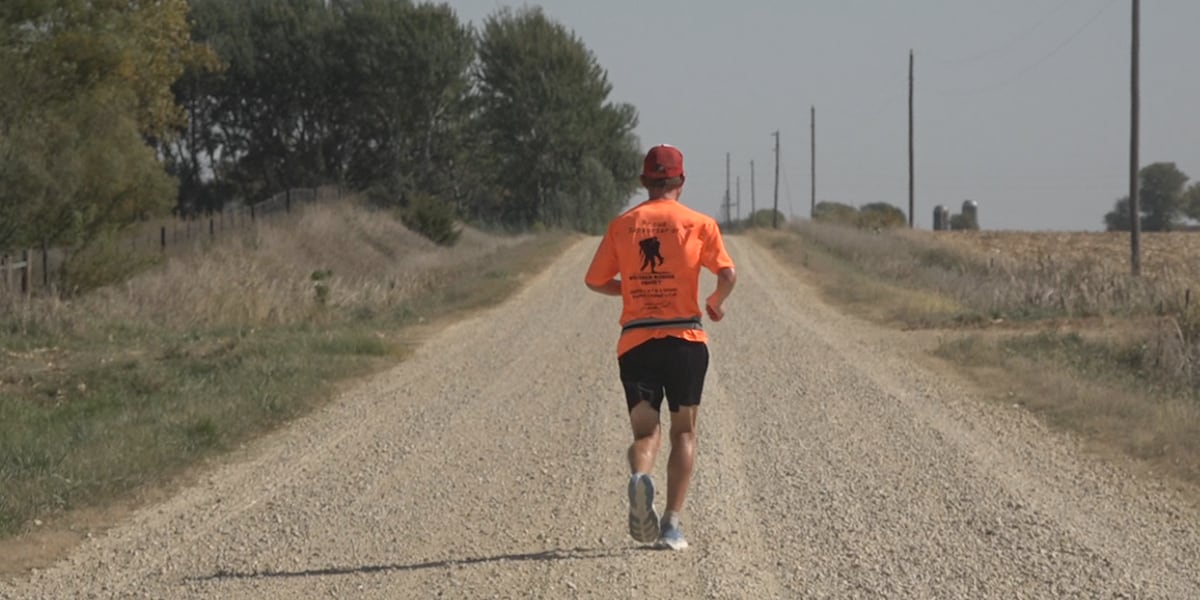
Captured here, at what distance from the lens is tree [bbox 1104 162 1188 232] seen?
10769cm

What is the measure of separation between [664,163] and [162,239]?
2356 centimetres

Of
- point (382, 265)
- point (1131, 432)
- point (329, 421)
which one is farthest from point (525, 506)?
point (382, 265)

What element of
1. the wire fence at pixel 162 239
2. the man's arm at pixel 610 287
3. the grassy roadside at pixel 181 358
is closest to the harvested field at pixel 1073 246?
the grassy roadside at pixel 181 358

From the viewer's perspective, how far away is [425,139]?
6512 centimetres

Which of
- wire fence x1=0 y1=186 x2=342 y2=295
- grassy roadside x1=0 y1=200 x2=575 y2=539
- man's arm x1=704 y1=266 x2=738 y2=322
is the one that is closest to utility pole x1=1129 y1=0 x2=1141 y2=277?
grassy roadside x1=0 y1=200 x2=575 y2=539

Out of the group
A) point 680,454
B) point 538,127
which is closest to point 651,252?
point 680,454

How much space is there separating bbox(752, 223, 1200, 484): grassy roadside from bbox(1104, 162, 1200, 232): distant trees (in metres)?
77.9

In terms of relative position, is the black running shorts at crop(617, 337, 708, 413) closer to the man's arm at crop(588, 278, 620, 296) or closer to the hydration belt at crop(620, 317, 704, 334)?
the hydration belt at crop(620, 317, 704, 334)

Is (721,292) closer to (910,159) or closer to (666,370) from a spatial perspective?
(666,370)

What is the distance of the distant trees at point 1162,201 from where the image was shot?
352 ft

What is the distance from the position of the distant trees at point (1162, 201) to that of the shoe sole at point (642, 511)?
10393 cm

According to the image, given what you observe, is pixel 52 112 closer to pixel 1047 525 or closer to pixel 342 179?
pixel 1047 525

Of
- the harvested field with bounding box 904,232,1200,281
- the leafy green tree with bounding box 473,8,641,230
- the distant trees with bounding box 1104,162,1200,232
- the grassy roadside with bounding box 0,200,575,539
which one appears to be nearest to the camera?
the grassy roadside with bounding box 0,200,575,539

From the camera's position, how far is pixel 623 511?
29.2 feet
